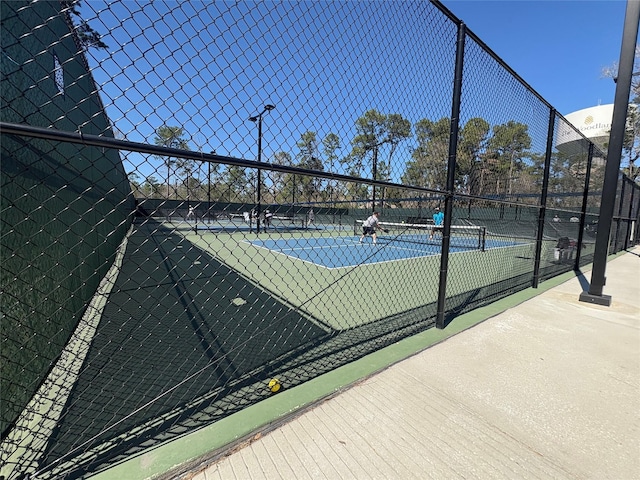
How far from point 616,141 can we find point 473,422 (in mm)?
4770

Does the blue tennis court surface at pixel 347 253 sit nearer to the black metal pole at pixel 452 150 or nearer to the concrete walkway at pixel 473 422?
the black metal pole at pixel 452 150

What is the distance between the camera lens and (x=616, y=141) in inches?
166

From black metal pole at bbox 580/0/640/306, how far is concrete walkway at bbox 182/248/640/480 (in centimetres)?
165

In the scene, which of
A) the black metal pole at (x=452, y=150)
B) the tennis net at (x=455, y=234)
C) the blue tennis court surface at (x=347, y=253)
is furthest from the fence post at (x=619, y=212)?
the black metal pole at (x=452, y=150)

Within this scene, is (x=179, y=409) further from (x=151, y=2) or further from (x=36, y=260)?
(x=151, y=2)

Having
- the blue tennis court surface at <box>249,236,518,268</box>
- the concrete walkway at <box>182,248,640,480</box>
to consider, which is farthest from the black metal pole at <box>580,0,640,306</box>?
the blue tennis court surface at <box>249,236,518,268</box>

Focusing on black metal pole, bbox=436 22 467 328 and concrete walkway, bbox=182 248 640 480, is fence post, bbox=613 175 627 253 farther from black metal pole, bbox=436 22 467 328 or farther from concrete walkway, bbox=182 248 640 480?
black metal pole, bbox=436 22 467 328

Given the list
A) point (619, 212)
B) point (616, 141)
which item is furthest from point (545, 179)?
point (619, 212)

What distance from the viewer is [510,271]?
21.0ft

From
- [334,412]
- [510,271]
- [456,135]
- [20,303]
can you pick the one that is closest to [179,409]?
[334,412]

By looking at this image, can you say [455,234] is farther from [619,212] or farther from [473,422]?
[473,422]

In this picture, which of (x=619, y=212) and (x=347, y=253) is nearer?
(x=619, y=212)

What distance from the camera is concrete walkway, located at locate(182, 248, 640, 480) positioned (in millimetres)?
1475

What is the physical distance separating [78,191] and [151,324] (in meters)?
1.75
